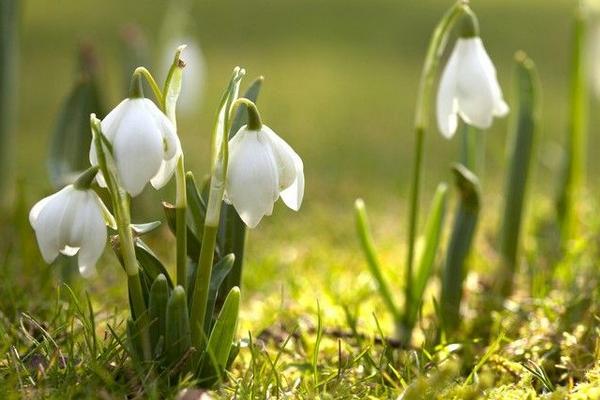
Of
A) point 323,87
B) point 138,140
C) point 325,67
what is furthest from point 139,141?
point 325,67

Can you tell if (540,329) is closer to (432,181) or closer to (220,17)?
(432,181)

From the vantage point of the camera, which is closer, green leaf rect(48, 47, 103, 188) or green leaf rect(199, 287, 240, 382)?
green leaf rect(199, 287, 240, 382)

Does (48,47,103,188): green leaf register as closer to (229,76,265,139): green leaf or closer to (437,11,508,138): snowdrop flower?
(229,76,265,139): green leaf

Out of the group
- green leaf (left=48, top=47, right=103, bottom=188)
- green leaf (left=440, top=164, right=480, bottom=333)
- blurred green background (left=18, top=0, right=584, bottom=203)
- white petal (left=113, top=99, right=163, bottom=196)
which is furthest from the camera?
blurred green background (left=18, top=0, right=584, bottom=203)

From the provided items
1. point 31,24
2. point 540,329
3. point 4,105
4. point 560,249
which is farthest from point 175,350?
point 31,24

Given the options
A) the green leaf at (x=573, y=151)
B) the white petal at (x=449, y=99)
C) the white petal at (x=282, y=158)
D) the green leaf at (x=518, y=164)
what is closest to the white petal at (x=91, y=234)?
the white petal at (x=282, y=158)

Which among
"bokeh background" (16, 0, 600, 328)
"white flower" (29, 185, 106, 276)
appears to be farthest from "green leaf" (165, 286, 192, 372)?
"bokeh background" (16, 0, 600, 328)

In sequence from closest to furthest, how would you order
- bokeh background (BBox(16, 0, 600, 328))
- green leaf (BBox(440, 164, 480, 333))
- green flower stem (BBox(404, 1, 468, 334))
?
green flower stem (BBox(404, 1, 468, 334)) < green leaf (BBox(440, 164, 480, 333)) < bokeh background (BBox(16, 0, 600, 328))
